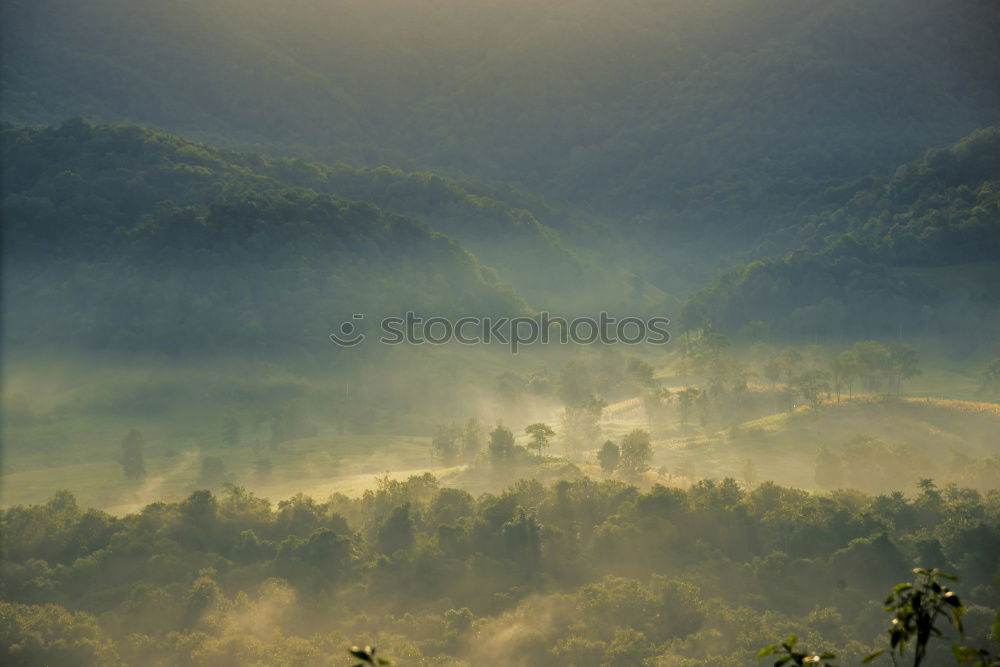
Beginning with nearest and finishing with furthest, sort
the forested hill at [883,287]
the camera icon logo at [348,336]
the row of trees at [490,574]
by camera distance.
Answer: the row of trees at [490,574], the camera icon logo at [348,336], the forested hill at [883,287]

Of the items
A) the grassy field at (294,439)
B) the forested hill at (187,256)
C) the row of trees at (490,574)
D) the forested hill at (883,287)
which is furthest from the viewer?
the forested hill at (883,287)

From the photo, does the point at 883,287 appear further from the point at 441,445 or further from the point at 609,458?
the point at 609,458

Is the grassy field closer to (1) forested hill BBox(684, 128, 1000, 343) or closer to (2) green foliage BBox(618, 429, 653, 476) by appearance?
(2) green foliage BBox(618, 429, 653, 476)

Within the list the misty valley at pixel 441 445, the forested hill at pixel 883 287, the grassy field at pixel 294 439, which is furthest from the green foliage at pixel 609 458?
the forested hill at pixel 883 287

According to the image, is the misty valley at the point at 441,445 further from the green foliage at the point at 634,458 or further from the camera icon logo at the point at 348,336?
the camera icon logo at the point at 348,336

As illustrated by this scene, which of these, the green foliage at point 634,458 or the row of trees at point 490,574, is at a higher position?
the green foliage at point 634,458

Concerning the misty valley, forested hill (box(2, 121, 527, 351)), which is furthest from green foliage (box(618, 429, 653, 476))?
forested hill (box(2, 121, 527, 351))

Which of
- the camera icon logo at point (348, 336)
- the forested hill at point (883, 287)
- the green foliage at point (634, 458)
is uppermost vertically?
the forested hill at point (883, 287)

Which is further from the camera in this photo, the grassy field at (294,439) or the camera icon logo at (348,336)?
the camera icon logo at (348,336)

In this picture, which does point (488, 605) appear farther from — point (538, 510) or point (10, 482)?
point (10, 482)

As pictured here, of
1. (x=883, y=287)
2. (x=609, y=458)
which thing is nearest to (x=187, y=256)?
(x=609, y=458)
